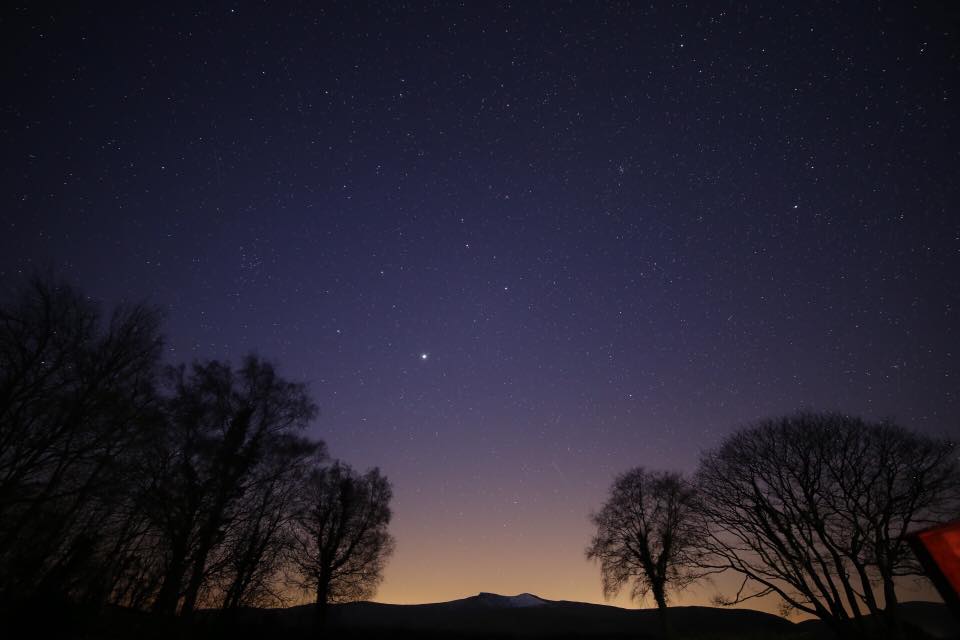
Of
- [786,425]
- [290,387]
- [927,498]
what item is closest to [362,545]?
[290,387]

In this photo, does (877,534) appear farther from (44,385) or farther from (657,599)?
(44,385)

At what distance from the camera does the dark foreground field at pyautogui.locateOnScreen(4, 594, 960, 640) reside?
9.10m

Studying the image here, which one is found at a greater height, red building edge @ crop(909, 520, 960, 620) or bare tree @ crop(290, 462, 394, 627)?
bare tree @ crop(290, 462, 394, 627)

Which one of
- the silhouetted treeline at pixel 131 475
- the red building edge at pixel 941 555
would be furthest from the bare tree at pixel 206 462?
the red building edge at pixel 941 555

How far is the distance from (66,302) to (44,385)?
8.68 ft

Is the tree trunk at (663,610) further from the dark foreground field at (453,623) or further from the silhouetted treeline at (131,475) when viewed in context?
the silhouetted treeline at (131,475)

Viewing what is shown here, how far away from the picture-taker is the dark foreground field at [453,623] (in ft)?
29.8

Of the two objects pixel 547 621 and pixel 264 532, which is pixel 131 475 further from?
pixel 547 621

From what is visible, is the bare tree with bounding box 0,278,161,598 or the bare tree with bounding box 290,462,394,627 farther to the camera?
the bare tree with bounding box 290,462,394,627

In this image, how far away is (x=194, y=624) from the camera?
1245 cm

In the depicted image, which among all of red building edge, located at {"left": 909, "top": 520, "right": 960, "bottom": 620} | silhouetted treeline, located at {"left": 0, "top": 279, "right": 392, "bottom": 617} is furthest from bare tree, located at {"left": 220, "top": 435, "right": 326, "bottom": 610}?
red building edge, located at {"left": 909, "top": 520, "right": 960, "bottom": 620}

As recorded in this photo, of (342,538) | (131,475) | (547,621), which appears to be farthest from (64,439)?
(547,621)

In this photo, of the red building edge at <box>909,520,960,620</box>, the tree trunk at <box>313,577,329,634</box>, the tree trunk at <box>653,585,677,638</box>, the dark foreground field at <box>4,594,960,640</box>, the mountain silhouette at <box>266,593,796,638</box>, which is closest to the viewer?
the red building edge at <box>909,520,960,620</box>

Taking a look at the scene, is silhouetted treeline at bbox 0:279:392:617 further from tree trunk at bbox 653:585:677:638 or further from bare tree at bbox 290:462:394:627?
tree trunk at bbox 653:585:677:638
